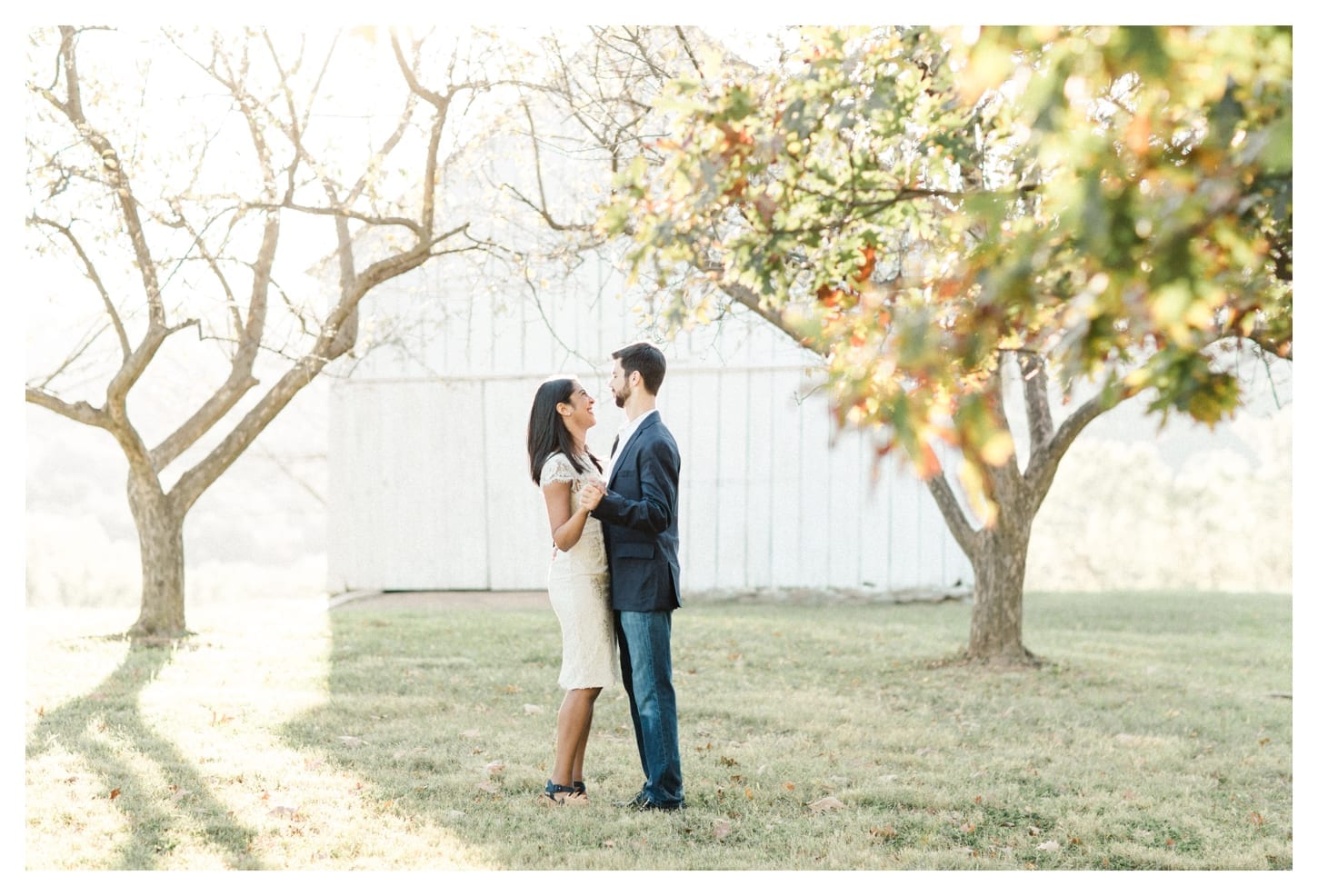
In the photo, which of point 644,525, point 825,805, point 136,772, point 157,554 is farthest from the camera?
point 157,554

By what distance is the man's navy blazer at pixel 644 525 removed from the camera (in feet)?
16.3

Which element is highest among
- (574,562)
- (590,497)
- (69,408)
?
(69,408)

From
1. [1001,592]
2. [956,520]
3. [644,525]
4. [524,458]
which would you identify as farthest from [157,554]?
[644,525]

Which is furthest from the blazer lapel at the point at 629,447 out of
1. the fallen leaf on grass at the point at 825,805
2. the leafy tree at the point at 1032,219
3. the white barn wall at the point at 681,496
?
the white barn wall at the point at 681,496

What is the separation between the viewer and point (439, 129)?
9.50 meters

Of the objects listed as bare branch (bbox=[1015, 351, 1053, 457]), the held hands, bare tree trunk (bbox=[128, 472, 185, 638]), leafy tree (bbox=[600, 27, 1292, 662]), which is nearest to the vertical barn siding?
bare tree trunk (bbox=[128, 472, 185, 638])

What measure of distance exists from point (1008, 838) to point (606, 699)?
3436mm

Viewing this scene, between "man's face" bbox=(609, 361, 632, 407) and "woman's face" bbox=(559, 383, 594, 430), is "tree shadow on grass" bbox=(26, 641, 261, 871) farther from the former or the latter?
"man's face" bbox=(609, 361, 632, 407)

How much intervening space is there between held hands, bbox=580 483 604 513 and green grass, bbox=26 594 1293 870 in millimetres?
1320

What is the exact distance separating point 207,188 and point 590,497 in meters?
6.99

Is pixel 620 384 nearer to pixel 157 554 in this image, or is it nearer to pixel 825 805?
pixel 825 805

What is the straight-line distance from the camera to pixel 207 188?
10367mm

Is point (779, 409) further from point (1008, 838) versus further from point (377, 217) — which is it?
point (1008, 838)

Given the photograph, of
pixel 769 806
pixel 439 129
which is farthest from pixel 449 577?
pixel 769 806
